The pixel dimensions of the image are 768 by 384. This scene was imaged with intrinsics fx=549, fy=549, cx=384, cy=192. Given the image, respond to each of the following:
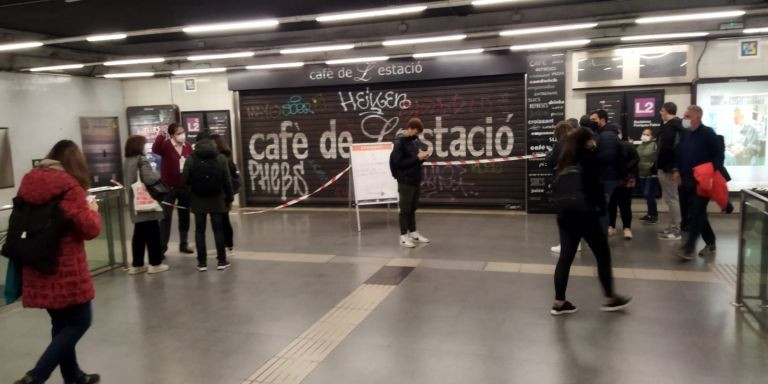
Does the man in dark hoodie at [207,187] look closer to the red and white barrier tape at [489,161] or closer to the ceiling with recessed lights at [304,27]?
the ceiling with recessed lights at [304,27]

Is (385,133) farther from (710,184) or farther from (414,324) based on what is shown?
(414,324)

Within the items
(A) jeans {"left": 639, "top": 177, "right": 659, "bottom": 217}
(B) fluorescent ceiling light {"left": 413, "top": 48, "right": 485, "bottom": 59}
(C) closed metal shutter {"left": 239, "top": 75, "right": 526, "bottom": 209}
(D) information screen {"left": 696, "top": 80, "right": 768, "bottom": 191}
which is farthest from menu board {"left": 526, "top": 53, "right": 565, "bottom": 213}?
(D) information screen {"left": 696, "top": 80, "right": 768, "bottom": 191}

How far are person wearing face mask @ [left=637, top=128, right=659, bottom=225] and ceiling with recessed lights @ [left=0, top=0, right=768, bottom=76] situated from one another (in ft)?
5.61

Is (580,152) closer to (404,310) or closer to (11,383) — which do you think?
(404,310)

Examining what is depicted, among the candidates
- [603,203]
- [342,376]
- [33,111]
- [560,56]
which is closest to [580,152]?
[603,203]

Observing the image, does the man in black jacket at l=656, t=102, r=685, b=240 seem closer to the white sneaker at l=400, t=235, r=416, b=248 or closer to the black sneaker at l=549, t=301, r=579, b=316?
the black sneaker at l=549, t=301, r=579, b=316

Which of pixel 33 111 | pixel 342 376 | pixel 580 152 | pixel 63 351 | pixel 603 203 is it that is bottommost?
pixel 342 376

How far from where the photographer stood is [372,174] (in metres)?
8.97

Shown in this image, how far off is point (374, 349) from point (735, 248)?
514 cm

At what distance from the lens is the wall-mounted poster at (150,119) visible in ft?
39.5

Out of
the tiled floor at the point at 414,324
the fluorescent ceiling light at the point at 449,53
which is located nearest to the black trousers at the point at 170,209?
the tiled floor at the point at 414,324

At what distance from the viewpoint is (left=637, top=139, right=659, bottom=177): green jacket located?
27.2 ft

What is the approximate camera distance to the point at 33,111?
1066cm

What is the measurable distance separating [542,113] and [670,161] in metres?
2.82
